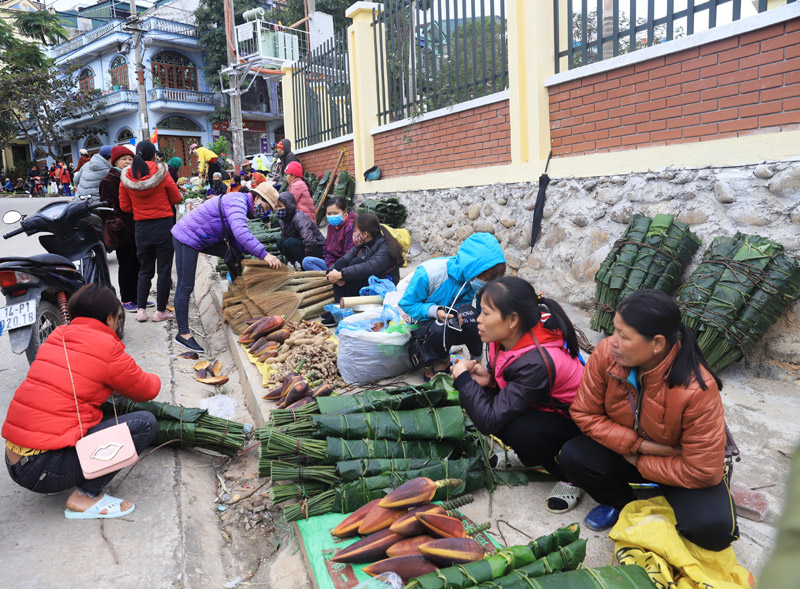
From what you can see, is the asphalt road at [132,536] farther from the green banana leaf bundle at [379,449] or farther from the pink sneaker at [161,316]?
the pink sneaker at [161,316]

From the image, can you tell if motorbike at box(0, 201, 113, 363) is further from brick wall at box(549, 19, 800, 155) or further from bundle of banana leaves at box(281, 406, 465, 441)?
brick wall at box(549, 19, 800, 155)

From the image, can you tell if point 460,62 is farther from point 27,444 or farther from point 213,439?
point 27,444

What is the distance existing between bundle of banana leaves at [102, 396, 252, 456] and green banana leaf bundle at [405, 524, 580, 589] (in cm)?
192

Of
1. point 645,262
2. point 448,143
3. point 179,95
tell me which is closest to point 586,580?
point 645,262

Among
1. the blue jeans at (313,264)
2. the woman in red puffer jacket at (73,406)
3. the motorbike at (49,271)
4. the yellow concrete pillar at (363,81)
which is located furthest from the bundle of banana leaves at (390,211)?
the woman in red puffer jacket at (73,406)

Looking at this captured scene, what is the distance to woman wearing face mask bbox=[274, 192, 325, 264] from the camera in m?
6.92

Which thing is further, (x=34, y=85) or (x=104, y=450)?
(x=34, y=85)

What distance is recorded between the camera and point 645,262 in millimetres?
4387

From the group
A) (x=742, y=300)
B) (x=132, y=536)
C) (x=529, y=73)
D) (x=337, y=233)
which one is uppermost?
(x=529, y=73)

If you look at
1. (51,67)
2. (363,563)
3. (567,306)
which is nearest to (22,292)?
(363,563)

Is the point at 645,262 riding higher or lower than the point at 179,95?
lower

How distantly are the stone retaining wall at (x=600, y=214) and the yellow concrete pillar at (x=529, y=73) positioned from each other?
482 mm

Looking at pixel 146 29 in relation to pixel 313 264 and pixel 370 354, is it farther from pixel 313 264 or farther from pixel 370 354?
pixel 370 354

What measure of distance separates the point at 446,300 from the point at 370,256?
1489 millimetres
